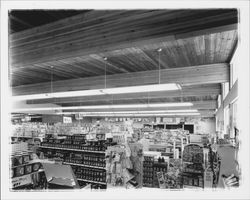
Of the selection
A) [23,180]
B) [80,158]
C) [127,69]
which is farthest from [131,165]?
[127,69]

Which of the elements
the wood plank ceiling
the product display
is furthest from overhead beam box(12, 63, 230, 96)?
the product display

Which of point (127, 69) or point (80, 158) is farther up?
point (127, 69)

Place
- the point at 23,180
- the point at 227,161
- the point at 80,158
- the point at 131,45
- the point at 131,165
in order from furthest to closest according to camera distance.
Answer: the point at 80,158 < the point at 131,165 < the point at 23,180 < the point at 131,45 < the point at 227,161

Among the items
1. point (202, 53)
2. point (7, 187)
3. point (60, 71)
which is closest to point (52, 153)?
point (60, 71)

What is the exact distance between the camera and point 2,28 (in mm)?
1215

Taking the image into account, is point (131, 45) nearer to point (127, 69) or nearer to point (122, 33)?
point (122, 33)

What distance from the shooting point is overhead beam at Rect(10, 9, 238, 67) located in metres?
3.00

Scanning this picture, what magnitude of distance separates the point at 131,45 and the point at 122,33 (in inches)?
10.4

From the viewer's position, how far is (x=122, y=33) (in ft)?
11.7

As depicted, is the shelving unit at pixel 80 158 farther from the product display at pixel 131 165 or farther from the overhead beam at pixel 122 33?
the overhead beam at pixel 122 33

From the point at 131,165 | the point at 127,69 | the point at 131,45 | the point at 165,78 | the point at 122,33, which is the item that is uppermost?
the point at 122,33

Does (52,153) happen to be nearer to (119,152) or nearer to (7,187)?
(119,152)

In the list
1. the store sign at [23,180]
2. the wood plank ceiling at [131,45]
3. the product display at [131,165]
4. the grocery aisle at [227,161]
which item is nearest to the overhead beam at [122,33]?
the wood plank ceiling at [131,45]

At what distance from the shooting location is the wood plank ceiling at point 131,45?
3.18 m
